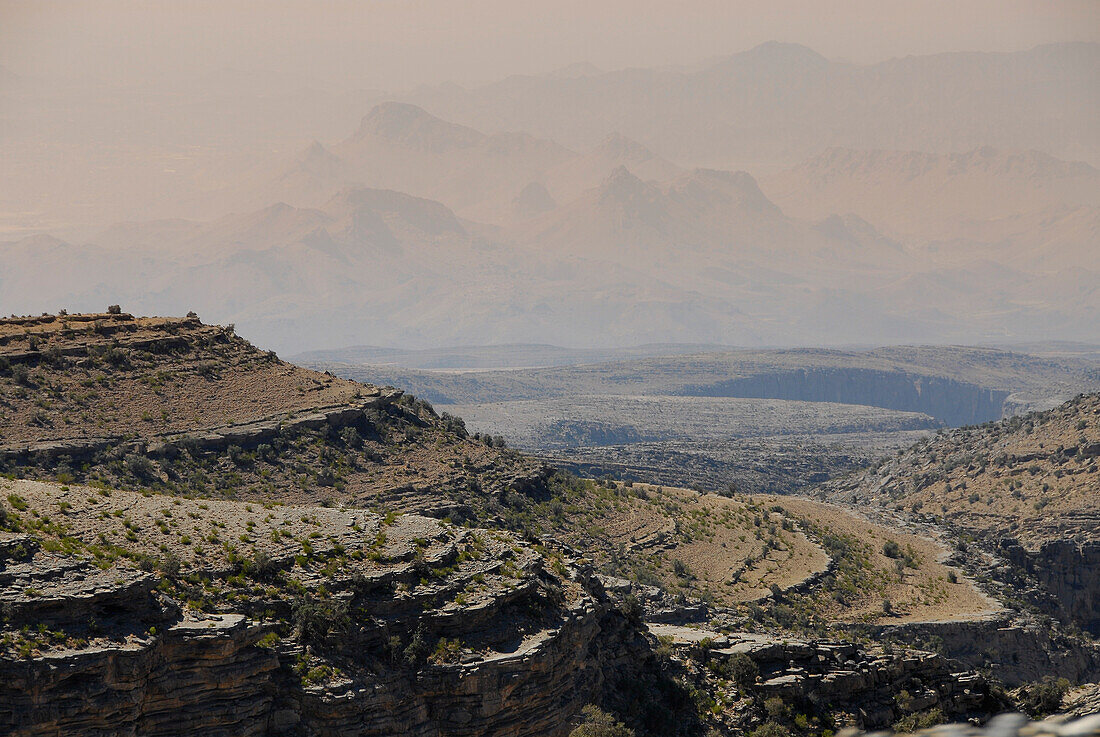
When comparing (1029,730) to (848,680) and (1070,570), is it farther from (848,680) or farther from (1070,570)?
(1070,570)

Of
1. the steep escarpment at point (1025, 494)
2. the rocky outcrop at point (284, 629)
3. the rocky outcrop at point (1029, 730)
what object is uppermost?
the rocky outcrop at point (1029, 730)

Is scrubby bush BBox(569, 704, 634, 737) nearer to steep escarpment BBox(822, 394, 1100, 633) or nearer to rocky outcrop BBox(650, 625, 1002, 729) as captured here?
rocky outcrop BBox(650, 625, 1002, 729)

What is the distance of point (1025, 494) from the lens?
103 m

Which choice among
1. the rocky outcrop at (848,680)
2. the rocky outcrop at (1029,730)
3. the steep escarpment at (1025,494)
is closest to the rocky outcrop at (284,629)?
the rocky outcrop at (848,680)

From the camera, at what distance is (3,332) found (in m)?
60.2

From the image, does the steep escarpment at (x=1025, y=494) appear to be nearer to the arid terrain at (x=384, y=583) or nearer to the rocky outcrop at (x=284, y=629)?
the arid terrain at (x=384, y=583)

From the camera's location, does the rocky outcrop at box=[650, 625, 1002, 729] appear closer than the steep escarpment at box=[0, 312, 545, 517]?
Yes

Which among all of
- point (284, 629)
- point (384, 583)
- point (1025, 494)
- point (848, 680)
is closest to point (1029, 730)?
point (284, 629)

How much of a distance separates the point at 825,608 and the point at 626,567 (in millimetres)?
10103

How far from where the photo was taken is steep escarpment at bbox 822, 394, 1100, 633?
88688mm

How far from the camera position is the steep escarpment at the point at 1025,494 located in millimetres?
88688

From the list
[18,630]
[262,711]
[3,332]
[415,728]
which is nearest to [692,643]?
[415,728]

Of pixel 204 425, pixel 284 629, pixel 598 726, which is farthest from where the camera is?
pixel 204 425

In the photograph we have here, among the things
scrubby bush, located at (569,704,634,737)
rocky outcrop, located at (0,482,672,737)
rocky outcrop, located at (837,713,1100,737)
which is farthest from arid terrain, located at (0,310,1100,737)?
rocky outcrop, located at (837,713,1100,737)
